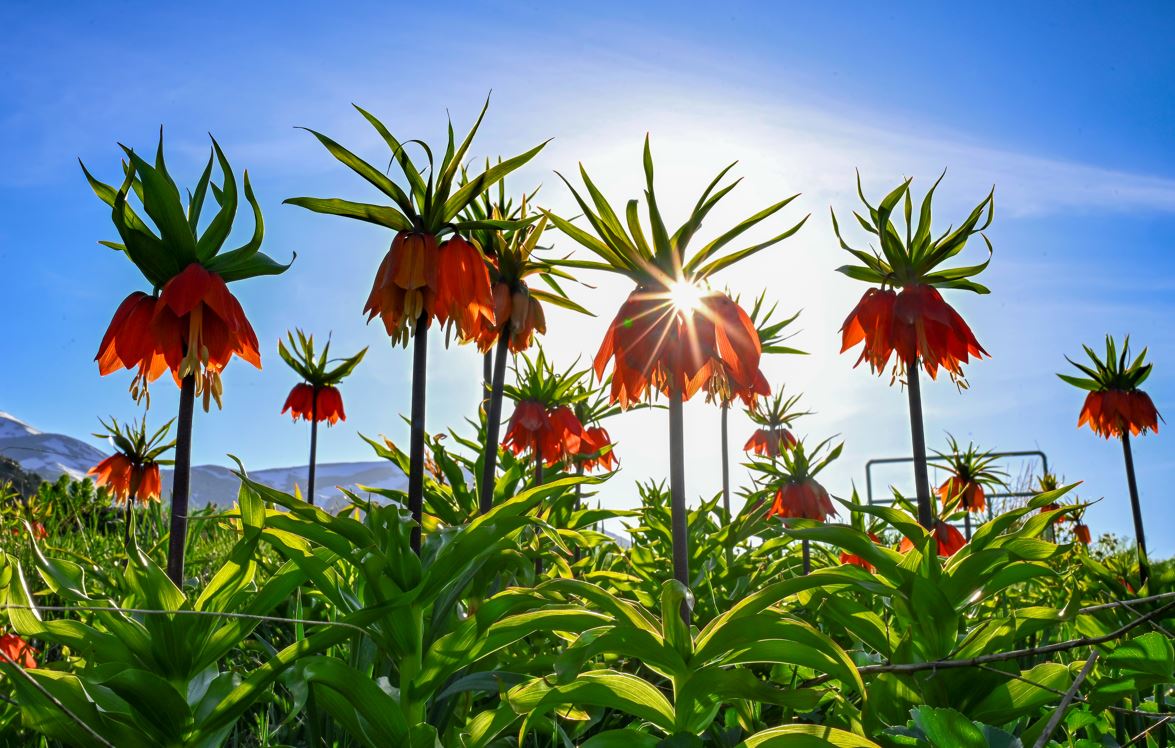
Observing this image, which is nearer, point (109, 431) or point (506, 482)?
point (506, 482)

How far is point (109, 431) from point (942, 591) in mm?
5955

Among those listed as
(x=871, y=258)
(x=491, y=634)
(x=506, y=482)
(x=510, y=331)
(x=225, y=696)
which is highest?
(x=871, y=258)

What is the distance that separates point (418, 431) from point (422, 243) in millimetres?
614

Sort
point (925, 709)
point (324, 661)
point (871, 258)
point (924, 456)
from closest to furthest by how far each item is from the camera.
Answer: point (925, 709)
point (324, 661)
point (924, 456)
point (871, 258)

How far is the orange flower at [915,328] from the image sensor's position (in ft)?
11.1

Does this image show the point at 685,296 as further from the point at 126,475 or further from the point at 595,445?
the point at 126,475

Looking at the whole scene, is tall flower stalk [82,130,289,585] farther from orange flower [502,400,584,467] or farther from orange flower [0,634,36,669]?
orange flower [502,400,584,467]

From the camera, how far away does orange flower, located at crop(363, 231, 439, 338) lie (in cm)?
270

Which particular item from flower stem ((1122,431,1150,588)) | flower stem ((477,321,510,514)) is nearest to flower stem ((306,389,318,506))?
flower stem ((477,321,510,514))

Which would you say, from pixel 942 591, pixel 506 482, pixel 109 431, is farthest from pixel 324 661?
pixel 109 431

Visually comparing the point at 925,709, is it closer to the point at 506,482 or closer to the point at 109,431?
the point at 506,482

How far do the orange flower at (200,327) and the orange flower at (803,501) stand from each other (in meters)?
3.34

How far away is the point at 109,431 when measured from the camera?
20.2 ft

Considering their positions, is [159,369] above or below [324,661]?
above
